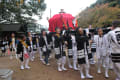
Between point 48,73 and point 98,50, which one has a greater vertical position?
point 98,50

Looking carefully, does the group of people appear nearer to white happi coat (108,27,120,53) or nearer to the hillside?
white happi coat (108,27,120,53)

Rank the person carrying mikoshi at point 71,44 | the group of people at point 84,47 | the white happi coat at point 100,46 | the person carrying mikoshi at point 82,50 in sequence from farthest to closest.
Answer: the person carrying mikoshi at point 71,44 → the white happi coat at point 100,46 → the person carrying mikoshi at point 82,50 → the group of people at point 84,47

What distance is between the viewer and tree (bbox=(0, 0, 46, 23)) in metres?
16.3

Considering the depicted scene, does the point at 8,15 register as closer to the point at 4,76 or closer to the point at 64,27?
the point at 64,27

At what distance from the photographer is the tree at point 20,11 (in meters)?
16.3

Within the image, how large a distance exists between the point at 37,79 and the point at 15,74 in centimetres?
110

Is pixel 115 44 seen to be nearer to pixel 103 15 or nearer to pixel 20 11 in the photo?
pixel 103 15

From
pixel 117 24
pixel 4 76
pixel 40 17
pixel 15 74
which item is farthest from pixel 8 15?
pixel 117 24

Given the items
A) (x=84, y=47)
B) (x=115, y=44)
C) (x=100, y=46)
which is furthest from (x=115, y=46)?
(x=100, y=46)

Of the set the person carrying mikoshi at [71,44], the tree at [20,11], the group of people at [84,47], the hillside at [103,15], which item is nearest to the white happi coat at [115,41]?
the group of people at [84,47]

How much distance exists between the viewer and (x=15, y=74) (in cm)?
507

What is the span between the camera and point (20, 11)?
709 inches

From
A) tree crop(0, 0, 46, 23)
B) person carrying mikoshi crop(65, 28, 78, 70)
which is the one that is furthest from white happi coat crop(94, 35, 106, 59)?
tree crop(0, 0, 46, 23)

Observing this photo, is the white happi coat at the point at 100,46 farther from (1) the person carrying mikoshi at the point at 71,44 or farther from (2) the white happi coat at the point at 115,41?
(2) the white happi coat at the point at 115,41
